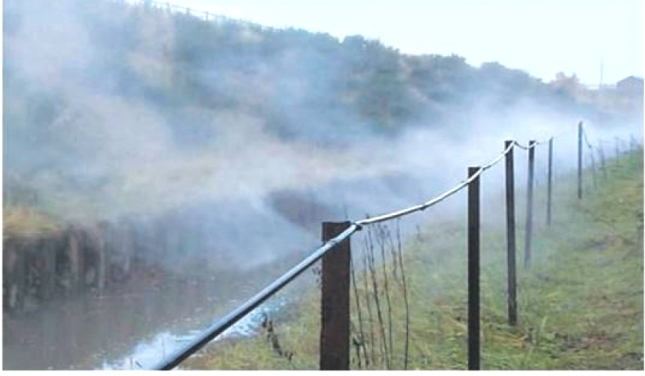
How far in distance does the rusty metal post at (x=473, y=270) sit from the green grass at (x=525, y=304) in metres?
0.12

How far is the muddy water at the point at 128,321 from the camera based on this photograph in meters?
2.25

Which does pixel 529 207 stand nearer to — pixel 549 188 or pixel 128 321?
pixel 549 188

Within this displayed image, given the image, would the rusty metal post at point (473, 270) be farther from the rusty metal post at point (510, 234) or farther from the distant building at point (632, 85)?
the distant building at point (632, 85)

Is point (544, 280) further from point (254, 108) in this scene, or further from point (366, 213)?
point (254, 108)

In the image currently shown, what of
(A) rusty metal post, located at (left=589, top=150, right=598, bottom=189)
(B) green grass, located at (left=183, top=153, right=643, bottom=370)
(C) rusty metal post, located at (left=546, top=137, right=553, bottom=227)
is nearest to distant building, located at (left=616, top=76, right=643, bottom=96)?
(B) green grass, located at (left=183, top=153, right=643, bottom=370)

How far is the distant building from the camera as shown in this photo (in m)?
2.37

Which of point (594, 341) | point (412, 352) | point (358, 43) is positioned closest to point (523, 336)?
point (594, 341)

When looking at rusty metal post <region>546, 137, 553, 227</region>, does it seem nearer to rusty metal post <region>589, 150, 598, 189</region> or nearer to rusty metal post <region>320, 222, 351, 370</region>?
rusty metal post <region>589, 150, 598, 189</region>

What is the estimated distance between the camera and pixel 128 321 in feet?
8.15

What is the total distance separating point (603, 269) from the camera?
2.62 meters

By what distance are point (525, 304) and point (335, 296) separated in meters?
1.36

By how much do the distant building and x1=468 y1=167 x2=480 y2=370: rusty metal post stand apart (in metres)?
0.70

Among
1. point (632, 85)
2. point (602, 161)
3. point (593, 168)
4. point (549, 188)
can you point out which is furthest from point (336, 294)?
point (593, 168)

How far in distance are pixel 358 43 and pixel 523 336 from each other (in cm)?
97
